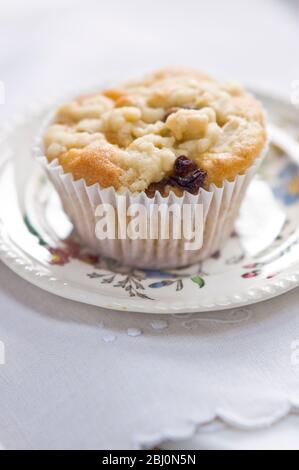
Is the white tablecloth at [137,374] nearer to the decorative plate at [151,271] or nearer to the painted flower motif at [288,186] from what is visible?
the decorative plate at [151,271]

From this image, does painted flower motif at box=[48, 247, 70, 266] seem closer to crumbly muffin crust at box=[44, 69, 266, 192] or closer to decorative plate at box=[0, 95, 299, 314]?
decorative plate at box=[0, 95, 299, 314]

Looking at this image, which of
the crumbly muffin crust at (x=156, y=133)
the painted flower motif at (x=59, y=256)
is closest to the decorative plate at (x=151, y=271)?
the painted flower motif at (x=59, y=256)

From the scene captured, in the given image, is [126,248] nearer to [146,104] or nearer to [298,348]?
[146,104]

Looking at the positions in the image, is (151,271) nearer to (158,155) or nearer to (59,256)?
(59,256)

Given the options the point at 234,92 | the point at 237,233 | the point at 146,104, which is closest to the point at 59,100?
the point at 146,104

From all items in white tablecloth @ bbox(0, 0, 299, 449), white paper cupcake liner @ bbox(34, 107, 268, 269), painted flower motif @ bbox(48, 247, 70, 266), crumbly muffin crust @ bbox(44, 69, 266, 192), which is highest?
crumbly muffin crust @ bbox(44, 69, 266, 192)

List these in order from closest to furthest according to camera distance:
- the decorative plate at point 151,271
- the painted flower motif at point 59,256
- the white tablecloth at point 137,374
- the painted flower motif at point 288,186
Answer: the white tablecloth at point 137,374
the decorative plate at point 151,271
the painted flower motif at point 59,256
the painted flower motif at point 288,186

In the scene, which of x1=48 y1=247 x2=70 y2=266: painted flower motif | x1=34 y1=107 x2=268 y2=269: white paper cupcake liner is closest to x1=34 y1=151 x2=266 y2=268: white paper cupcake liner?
x1=34 y1=107 x2=268 y2=269: white paper cupcake liner
